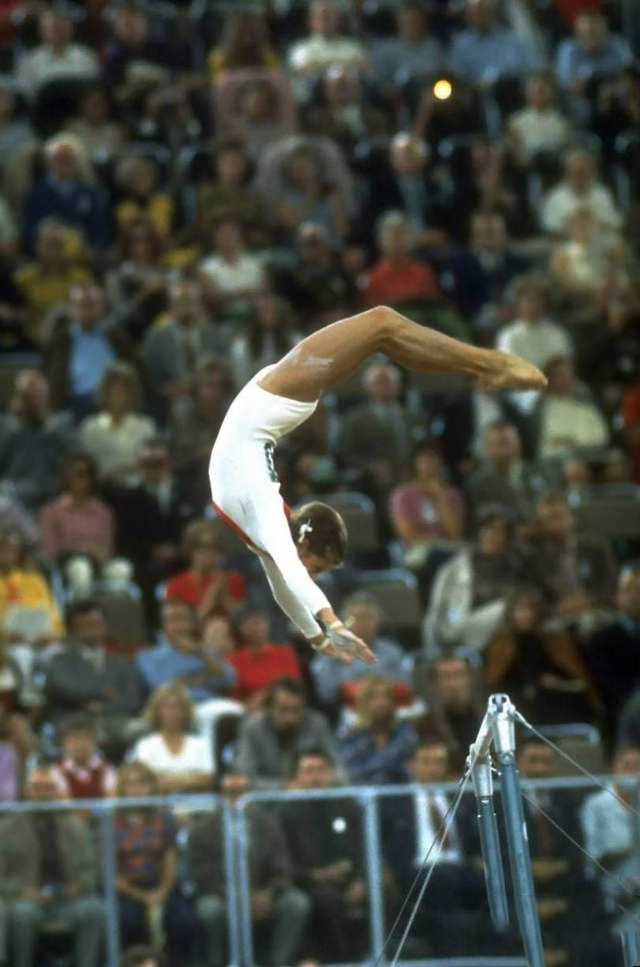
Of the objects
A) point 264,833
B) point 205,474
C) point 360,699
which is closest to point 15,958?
point 264,833

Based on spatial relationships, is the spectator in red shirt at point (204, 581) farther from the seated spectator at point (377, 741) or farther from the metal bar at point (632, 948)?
the metal bar at point (632, 948)

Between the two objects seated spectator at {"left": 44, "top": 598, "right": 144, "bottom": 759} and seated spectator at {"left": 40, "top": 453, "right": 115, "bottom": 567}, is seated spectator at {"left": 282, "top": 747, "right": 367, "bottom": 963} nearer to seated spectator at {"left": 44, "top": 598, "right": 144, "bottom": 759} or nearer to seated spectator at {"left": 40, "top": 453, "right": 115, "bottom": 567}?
seated spectator at {"left": 44, "top": 598, "right": 144, "bottom": 759}

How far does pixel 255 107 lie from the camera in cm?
1390

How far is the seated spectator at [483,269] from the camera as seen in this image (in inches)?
531

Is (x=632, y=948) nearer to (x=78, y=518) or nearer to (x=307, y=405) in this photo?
(x=307, y=405)

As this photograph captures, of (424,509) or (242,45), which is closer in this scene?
(424,509)

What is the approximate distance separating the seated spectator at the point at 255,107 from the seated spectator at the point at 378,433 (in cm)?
250

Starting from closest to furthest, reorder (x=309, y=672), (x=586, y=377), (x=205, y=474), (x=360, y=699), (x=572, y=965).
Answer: (x=572, y=965) → (x=360, y=699) → (x=309, y=672) → (x=205, y=474) → (x=586, y=377)

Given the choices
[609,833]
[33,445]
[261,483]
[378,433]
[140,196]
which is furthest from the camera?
[140,196]

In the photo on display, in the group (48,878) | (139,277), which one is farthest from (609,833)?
(139,277)

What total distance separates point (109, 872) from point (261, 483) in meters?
2.91

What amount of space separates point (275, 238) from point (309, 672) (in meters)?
3.87

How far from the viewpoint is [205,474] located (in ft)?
38.3

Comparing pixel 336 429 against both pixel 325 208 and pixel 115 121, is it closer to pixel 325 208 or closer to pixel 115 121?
pixel 325 208
